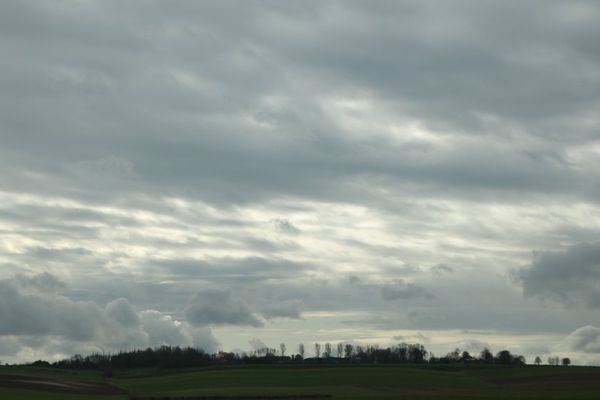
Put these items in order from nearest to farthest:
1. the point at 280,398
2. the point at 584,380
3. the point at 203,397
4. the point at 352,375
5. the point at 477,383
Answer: the point at 280,398, the point at 203,397, the point at 584,380, the point at 477,383, the point at 352,375

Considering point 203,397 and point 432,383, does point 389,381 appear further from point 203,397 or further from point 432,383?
point 203,397

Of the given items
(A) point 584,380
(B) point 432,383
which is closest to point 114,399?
(B) point 432,383

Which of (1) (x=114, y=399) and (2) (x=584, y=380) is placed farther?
(2) (x=584, y=380)

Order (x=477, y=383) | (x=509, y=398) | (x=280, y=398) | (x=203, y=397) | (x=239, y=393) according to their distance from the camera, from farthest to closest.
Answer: (x=477, y=383) → (x=239, y=393) → (x=203, y=397) → (x=280, y=398) → (x=509, y=398)

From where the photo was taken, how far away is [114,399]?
118 m

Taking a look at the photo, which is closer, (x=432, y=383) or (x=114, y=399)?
(x=114, y=399)

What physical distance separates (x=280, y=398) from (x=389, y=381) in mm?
54247

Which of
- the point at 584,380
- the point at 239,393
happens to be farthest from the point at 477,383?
the point at 239,393

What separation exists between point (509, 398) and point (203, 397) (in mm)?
47290

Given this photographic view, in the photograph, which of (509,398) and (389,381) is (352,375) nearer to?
(389,381)

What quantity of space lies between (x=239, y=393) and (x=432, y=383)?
5043 cm

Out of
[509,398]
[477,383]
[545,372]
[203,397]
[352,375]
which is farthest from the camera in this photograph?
[545,372]

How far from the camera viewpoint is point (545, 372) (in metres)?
191

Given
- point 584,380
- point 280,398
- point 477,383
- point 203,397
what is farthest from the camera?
point 477,383
